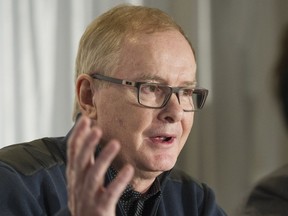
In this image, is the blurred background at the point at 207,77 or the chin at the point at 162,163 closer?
the chin at the point at 162,163

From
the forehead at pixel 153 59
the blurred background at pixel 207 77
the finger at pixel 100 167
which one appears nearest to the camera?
the finger at pixel 100 167

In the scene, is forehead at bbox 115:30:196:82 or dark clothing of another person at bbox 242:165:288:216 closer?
dark clothing of another person at bbox 242:165:288:216

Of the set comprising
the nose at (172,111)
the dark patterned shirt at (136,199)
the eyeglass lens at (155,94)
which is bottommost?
the dark patterned shirt at (136,199)

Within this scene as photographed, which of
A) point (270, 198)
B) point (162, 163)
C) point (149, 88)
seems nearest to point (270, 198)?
point (270, 198)

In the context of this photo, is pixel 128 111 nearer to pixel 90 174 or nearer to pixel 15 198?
pixel 15 198

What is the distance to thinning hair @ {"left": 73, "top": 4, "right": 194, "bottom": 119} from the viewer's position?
4.47ft

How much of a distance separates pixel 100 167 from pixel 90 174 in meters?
0.02

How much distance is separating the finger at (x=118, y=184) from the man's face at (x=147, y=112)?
1.27 ft

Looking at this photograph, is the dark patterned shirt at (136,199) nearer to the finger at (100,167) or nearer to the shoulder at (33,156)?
the shoulder at (33,156)

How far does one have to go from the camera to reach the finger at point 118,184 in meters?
0.91

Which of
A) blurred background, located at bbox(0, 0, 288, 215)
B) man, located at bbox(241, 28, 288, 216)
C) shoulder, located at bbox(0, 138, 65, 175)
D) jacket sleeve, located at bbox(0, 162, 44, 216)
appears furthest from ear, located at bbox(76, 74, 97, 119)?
blurred background, located at bbox(0, 0, 288, 215)

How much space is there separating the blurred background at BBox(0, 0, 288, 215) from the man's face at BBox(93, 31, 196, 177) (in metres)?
0.74

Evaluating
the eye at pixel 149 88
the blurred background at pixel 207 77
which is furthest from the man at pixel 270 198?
the blurred background at pixel 207 77

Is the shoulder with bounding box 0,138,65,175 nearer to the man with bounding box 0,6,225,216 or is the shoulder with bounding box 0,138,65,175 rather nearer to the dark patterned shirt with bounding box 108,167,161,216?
the man with bounding box 0,6,225,216
